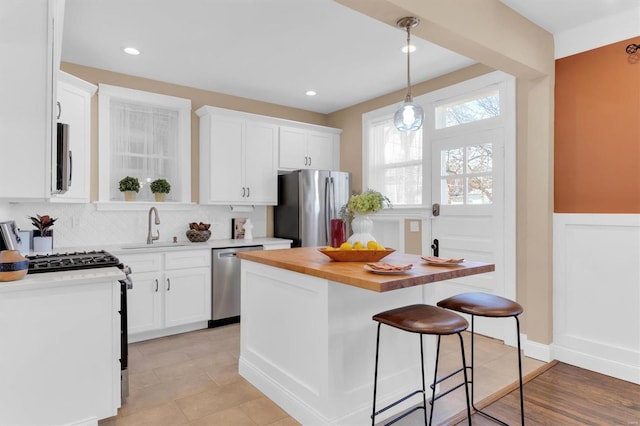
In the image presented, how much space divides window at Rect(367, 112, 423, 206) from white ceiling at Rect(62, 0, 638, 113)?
0.59 meters

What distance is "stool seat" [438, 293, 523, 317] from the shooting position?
192cm

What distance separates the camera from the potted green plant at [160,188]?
4094mm

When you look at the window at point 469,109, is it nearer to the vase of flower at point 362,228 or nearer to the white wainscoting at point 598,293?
the white wainscoting at point 598,293

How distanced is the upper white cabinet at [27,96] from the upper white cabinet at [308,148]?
10.2ft

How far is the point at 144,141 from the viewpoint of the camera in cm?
420

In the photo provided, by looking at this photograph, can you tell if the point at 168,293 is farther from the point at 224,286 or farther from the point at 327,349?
the point at 327,349

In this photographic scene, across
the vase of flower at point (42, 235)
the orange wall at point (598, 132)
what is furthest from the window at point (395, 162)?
the vase of flower at point (42, 235)

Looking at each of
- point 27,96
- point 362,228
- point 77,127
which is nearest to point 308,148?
point 77,127

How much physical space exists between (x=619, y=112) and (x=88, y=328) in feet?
12.7

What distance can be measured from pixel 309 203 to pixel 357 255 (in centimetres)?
245

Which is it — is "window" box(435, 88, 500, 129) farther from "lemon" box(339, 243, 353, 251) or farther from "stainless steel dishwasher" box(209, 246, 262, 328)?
"stainless steel dishwasher" box(209, 246, 262, 328)

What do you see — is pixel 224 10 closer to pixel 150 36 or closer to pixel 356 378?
pixel 150 36

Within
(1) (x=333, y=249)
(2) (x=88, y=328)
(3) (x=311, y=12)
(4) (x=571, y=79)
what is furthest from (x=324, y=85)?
(2) (x=88, y=328)

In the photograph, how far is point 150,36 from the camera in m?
3.13
